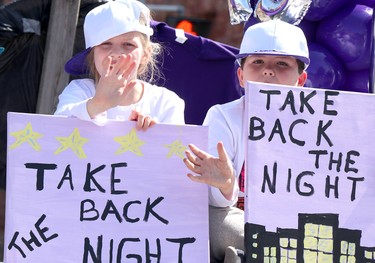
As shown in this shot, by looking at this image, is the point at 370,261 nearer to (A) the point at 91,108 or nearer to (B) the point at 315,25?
(A) the point at 91,108

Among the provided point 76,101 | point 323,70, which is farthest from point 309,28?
point 76,101

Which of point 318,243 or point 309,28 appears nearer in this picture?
point 318,243

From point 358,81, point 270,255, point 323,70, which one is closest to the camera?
point 270,255

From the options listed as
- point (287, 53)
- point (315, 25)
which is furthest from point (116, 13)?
point (315, 25)

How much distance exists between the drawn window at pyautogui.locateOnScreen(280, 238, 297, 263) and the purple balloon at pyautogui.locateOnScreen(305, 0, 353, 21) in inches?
72.2

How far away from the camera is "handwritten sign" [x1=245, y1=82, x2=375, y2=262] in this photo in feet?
9.04

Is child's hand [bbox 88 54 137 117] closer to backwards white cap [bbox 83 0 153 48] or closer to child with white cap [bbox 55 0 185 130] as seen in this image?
child with white cap [bbox 55 0 185 130]

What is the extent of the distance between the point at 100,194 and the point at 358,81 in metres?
1.96

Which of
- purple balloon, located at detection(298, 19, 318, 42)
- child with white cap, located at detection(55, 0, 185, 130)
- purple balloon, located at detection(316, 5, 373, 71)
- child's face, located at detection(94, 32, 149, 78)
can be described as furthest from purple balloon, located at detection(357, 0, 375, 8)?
child's face, located at detection(94, 32, 149, 78)

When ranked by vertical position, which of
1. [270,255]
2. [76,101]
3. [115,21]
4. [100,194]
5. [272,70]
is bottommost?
[270,255]

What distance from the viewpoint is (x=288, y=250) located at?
277 cm

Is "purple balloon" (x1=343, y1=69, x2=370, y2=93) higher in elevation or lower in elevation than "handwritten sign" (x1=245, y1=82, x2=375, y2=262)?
higher

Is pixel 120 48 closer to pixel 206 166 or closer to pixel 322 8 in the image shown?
pixel 206 166

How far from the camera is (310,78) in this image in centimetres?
426
